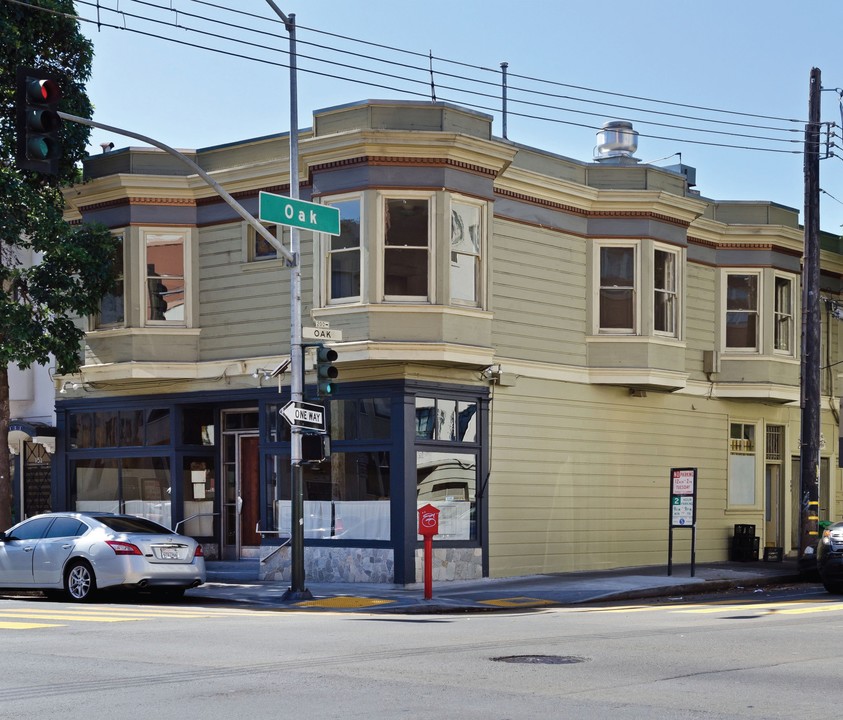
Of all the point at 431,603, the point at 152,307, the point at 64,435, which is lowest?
the point at 431,603

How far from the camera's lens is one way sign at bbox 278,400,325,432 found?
19109 millimetres

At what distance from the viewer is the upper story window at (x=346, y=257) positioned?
22484mm

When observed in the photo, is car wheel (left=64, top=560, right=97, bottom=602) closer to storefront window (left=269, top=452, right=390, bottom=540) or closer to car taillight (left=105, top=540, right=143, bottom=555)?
car taillight (left=105, top=540, right=143, bottom=555)

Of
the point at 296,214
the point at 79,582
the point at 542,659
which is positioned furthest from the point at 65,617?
the point at 542,659

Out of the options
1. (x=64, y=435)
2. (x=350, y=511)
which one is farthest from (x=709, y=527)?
(x=64, y=435)

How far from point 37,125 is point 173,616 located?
6067mm

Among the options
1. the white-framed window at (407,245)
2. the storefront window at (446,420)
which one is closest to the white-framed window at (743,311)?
the storefront window at (446,420)

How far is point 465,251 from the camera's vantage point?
22859 mm

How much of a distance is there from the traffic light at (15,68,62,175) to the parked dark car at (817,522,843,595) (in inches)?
499

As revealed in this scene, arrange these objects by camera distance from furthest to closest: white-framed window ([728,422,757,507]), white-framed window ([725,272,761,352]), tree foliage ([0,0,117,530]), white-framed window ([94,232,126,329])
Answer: white-framed window ([728,422,757,507]) → white-framed window ([725,272,761,352]) → white-framed window ([94,232,126,329]) → tree foliage ([0,0,117,530])

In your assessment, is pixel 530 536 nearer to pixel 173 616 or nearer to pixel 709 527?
pixel 709 527

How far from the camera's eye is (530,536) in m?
24.4

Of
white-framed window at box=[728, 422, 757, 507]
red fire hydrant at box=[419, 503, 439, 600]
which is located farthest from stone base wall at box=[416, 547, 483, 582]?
white-framed window at box=[728, 422, 757, 507]

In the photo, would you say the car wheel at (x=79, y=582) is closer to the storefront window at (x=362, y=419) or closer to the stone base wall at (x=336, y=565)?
the stone base wall at (x=336, y=565)
